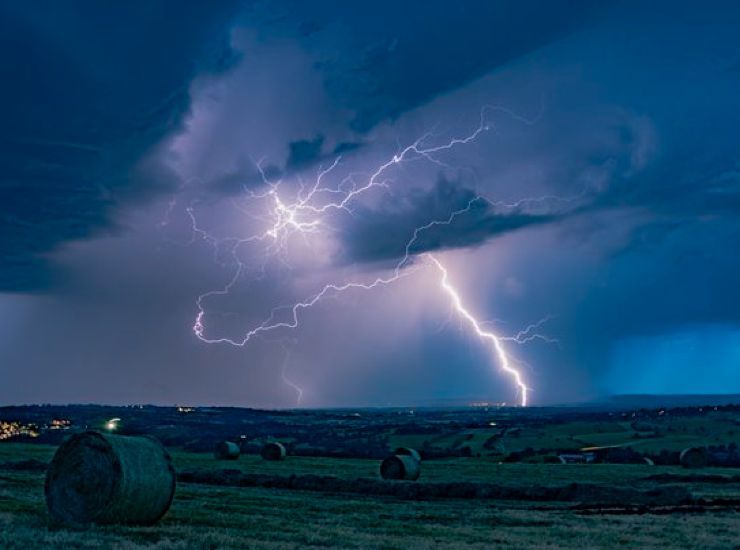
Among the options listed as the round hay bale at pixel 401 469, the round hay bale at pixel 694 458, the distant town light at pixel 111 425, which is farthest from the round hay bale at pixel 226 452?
the distant town light at pixel 111 425

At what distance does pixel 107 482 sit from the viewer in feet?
49.3

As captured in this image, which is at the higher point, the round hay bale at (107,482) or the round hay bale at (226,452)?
the round hay bale at (107,482)

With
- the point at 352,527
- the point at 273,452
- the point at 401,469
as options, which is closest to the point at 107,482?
the point at 352,527

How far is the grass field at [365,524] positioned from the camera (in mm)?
12398

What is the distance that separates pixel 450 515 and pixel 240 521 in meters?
5.63

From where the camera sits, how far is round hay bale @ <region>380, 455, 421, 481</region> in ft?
98.2

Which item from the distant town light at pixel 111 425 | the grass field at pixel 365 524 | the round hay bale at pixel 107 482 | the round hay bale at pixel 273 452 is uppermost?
the round hay bale at pixel 107 482

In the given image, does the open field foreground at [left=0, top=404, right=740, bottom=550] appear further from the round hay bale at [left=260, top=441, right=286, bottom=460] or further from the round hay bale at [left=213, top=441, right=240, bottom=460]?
the round hay bale at [left=260, top=441, right=286, bottom=460]

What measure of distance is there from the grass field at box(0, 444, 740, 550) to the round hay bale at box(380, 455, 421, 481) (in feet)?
19.7

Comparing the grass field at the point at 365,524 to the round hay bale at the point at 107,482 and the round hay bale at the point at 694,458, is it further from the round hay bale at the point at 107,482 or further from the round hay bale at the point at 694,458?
the round hay bale at the point at 694,458

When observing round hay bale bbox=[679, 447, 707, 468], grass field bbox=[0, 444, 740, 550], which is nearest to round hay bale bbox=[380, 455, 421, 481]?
grass field bbox=[0, 444, 740, 550]

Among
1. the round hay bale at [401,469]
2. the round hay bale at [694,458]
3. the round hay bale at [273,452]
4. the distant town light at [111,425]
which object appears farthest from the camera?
the distant town light at [111,425]

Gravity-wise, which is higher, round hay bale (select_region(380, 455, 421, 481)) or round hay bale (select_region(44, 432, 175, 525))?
round hay bale (select_region(44, 432, 175, 525))

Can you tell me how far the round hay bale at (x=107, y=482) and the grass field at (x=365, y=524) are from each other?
1.85 feet
